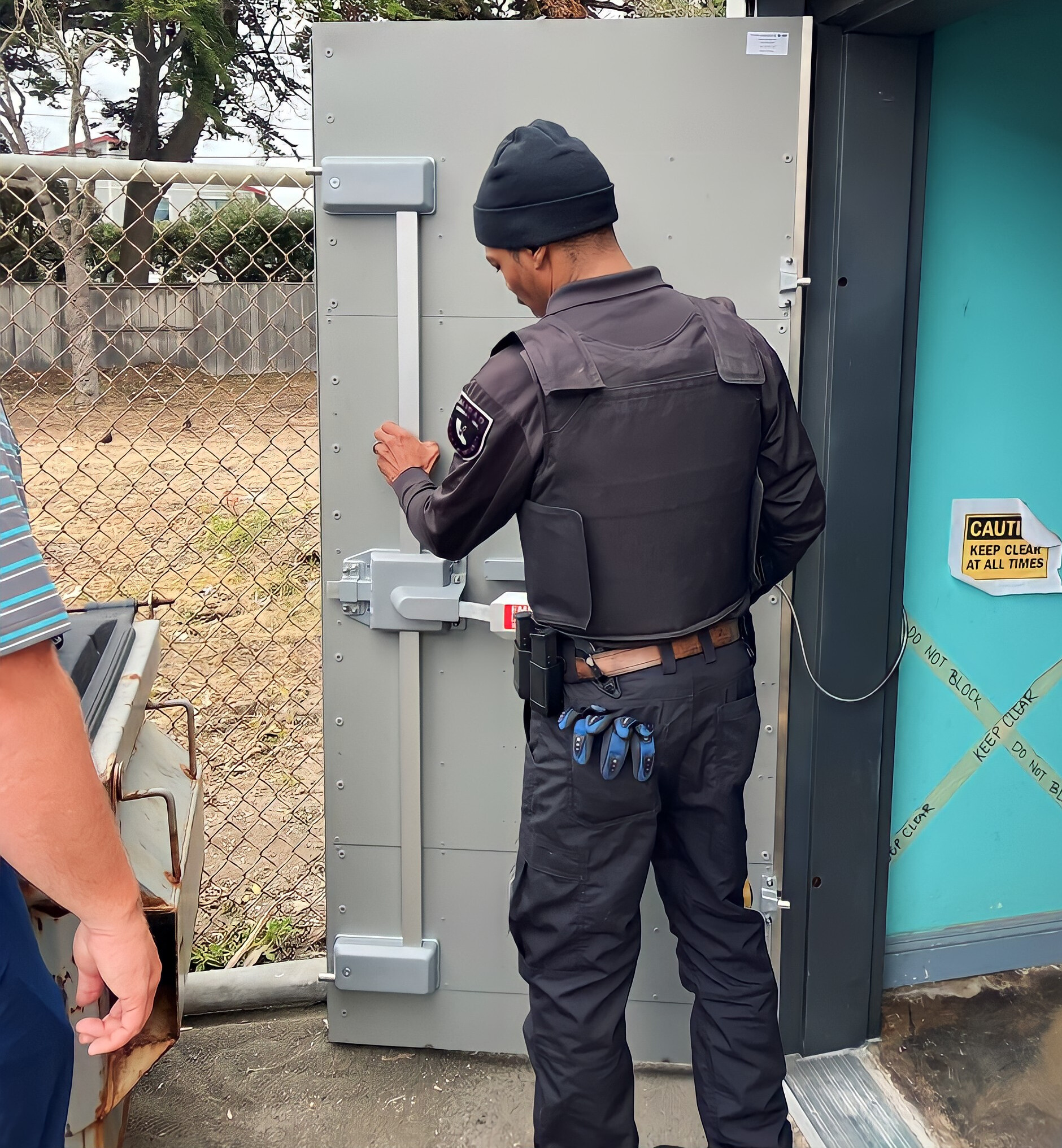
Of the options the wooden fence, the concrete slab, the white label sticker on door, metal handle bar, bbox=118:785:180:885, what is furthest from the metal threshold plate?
the wooden fence

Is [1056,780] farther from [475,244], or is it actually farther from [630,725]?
[475,244]

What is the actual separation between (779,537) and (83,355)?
12.9 feet

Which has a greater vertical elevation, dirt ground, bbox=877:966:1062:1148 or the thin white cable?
the thin white cable

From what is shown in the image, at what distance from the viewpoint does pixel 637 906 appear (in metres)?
1.95

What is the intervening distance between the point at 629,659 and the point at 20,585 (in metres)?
1.13

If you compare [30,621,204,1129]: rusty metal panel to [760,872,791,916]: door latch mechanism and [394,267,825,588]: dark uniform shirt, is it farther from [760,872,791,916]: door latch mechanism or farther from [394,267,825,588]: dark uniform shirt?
[760,872,791,916]: door latch mechanism

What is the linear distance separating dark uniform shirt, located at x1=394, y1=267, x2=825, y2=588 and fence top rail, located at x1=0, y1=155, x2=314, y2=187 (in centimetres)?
79

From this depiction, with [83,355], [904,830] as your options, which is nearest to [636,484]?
[904,830]

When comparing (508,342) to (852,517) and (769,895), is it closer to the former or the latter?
(852,517)

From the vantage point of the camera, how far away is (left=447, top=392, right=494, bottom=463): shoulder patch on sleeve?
1.79 m

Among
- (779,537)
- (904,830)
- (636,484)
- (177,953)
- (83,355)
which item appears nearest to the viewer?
(177,953)

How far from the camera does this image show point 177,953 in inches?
66.1

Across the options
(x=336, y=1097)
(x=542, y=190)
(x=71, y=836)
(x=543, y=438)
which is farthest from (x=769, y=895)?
(x=71, y=836)

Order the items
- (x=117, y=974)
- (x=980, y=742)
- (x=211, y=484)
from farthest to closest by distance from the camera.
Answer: (x=211, y=484), (x=980, y=742), (x=117, y=974)
